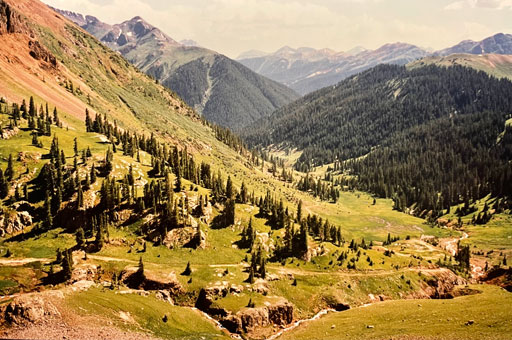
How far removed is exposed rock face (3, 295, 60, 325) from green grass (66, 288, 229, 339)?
13.6 ft

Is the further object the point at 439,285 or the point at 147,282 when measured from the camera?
the point at 439,285

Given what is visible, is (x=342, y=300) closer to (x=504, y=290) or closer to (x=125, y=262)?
(x=504, y=290)

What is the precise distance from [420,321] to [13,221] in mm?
116694

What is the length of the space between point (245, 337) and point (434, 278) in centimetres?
8123

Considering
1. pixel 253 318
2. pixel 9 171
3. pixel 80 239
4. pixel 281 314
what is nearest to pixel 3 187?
pixel 9 171

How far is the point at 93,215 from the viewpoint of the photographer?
112938mm

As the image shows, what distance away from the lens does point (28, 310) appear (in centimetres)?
5975

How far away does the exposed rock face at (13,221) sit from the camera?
102 metres

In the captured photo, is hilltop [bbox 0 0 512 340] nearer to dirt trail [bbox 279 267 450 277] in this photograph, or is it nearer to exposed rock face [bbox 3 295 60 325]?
exposed rock face [bbox 3 295 60 325]

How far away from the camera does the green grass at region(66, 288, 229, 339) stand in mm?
68562

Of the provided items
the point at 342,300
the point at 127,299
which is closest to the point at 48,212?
the point at 127,299

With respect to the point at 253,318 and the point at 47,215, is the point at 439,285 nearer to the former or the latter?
the point at 253,318

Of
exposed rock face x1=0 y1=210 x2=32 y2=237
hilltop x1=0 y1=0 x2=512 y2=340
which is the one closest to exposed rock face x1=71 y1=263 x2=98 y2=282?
hilltop x1=0 y1=0 x2=512 y2=340

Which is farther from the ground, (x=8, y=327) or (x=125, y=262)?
(x=8, y=327)
